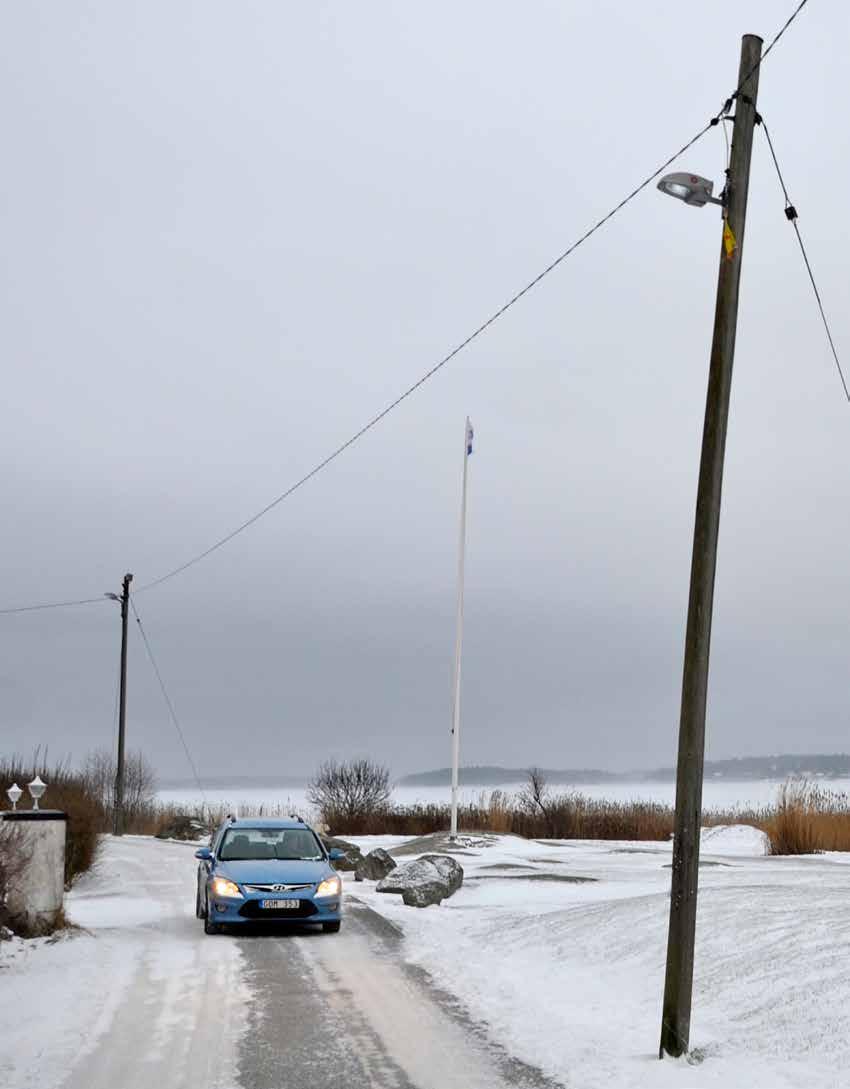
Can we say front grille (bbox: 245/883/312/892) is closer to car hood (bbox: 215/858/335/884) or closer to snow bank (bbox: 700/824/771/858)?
car hood (bbox: 215/858/335/884)

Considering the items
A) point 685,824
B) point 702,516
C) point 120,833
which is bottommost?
point 120,833

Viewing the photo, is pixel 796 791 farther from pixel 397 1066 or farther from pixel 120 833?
pixel 120 833

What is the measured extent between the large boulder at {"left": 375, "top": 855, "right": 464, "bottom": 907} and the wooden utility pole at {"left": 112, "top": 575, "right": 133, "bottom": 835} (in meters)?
28.2

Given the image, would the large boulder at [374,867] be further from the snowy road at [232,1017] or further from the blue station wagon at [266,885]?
the snowy road at [232,1017]

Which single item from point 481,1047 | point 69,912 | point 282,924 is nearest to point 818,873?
point 282,924

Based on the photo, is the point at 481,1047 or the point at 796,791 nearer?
the point at 481,1047

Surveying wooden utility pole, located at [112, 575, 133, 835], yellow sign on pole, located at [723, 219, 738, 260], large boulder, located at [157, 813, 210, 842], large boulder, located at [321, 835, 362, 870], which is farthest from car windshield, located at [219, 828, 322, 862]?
wooden utility pole, located at [112, 575, 133, 835]

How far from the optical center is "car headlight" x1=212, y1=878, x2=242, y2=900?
16062 millimetres

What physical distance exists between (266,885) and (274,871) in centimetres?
33

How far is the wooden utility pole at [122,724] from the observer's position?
48.4 metres

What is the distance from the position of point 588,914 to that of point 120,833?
3513 cm

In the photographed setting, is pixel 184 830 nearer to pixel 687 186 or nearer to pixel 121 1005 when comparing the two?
pixel 121 1005

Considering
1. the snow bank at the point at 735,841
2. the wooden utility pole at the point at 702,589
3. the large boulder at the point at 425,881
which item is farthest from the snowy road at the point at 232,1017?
the snow bank at the point at 735,841

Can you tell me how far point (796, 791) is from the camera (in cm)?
2856
